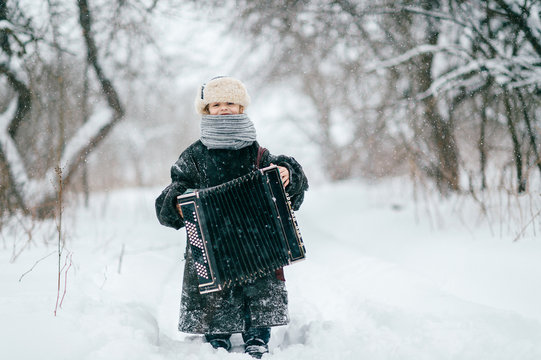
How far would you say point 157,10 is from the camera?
14.0 ft

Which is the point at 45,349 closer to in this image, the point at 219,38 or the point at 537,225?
the point at 537,225

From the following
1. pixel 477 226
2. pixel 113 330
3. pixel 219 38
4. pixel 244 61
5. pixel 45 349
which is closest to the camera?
pixel 45 349

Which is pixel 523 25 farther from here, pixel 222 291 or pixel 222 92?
pixel 222 291

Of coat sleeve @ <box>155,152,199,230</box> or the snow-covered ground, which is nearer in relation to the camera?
the snow-covered ground

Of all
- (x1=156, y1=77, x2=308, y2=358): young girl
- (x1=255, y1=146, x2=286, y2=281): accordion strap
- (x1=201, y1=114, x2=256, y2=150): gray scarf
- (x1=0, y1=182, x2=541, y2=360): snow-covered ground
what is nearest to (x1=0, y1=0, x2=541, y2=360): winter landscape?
(x1=0, y1=182, x2=541, y2=360): snow-covered ground

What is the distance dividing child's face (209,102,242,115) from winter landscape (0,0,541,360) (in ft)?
2.92

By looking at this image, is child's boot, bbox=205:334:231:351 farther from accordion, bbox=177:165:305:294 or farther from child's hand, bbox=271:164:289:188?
child's hand, bbox=271:164:289:188

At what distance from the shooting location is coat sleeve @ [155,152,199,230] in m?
1.93

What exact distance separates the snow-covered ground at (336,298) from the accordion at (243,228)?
485 mm

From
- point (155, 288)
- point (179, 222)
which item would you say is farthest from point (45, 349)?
point (155, 288)

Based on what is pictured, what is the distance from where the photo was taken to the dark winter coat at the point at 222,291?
1.95m

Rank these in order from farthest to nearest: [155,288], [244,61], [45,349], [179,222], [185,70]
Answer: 1. [185,70]
2. [244,61]
3. [155,288]
4. [179,222]
5. [45,349]

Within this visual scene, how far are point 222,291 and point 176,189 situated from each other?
642 millimetres

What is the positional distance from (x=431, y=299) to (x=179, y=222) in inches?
68.3
